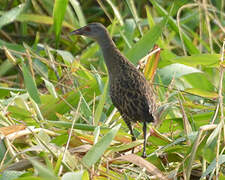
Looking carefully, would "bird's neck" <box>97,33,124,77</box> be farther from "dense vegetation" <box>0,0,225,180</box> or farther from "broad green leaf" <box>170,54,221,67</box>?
"broad green leaf" <box>170,54,221,67</box>

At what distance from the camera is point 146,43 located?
3709 millimetres

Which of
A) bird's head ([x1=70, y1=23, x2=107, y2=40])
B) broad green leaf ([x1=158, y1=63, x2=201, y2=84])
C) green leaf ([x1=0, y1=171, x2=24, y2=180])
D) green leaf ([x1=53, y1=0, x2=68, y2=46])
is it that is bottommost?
broad green leaf ([x1=158, y1=63, x2=201, y2=84])

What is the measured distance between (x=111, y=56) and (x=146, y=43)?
0.53 metres

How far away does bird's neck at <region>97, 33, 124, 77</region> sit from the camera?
123 inches

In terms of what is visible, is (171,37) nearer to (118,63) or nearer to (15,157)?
(118,63)

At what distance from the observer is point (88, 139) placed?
104 inches

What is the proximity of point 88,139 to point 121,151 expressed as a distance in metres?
0.23

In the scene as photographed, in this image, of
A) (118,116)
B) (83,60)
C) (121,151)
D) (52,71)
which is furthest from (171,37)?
(121,151)

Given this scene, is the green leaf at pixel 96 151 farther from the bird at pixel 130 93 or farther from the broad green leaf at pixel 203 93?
the broad green leaf at pixel 203 93

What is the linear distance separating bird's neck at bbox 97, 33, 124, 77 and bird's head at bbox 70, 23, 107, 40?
5 centimetres

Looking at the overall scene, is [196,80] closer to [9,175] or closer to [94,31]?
[94,31]

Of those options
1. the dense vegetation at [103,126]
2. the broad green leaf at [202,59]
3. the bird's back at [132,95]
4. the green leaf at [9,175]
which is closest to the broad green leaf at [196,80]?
the dense vegetation at [103,126]

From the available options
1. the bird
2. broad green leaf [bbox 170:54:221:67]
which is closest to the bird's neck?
the bird

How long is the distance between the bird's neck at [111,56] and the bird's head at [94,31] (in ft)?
0.16
